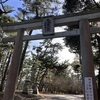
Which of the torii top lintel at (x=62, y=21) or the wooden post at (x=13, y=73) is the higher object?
the torii top lintel at (x=62, y=21)

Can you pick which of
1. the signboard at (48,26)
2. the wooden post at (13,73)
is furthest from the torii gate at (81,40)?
the signboard at (48,26)

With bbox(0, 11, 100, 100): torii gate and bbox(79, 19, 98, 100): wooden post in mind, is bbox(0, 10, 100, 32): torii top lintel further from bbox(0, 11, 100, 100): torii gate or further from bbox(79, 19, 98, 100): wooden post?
bbox(79, 19, 98, 100): wooden post

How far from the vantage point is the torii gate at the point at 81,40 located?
14.4 ft

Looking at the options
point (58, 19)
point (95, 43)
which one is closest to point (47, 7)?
point (95, 43)

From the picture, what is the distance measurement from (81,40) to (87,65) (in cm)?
111

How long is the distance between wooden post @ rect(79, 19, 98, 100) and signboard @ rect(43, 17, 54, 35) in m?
1.34

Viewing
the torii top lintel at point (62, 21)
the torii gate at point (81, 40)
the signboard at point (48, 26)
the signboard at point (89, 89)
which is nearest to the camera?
the signboard at point (89, 89)

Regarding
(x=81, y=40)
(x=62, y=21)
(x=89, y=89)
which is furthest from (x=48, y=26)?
(x=89, y=89)

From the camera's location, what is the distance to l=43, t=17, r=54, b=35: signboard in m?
5.80

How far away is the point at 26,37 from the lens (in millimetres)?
6211

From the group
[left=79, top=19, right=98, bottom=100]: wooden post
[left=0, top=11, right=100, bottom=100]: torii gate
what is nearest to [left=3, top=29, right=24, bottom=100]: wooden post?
[left=0, top=11, right=100, bottom=100]: torii gate

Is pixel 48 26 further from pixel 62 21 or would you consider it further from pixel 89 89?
pixel 89 89

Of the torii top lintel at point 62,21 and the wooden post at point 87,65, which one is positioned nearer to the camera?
the wooden post at point 87,65

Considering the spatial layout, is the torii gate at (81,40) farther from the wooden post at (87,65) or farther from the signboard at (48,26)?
the signboard at (48,26)
